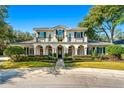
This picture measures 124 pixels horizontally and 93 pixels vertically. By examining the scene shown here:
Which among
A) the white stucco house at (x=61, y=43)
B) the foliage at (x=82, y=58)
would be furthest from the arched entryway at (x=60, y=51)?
the foliage at (x=82, y=58)

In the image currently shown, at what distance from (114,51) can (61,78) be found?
672 cm

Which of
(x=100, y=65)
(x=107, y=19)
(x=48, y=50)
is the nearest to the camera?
(x=100, y=65)

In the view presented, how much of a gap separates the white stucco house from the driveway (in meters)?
3.91

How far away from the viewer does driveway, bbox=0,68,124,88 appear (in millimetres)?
10609

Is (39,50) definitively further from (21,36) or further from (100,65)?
(100,65)

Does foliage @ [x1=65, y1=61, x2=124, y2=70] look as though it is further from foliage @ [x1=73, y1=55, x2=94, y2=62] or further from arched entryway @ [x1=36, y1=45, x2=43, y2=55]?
arched entryway @ [x1=36, y1=45, x2=43, y2=55]

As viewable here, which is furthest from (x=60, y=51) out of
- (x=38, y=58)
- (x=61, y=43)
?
(x=38, y=58)

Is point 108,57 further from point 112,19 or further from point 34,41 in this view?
point 34,41

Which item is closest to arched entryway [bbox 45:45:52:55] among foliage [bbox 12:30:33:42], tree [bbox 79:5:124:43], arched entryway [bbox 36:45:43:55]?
arched entryway [bbox 36:45:43:55]

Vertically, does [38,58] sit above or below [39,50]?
below

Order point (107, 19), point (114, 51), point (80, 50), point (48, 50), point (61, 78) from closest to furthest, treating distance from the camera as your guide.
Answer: point (61, 78) < point (114, 51) < point (107, 19) < point (48, 50) < point (80, 50)

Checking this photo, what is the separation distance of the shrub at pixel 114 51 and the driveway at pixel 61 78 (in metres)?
3.49

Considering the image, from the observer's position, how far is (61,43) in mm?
19594
